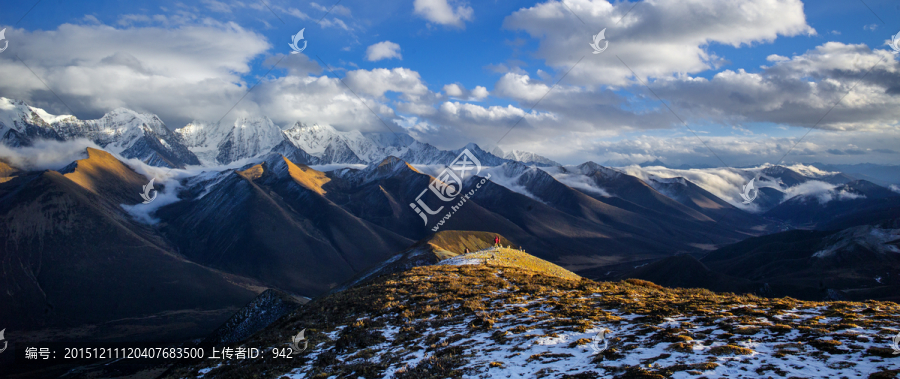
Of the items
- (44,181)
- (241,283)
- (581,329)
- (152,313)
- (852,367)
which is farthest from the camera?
(44,181)

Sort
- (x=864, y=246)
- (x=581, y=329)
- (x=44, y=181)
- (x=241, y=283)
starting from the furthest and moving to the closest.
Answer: (x=44, y=181) → (x=241, y=283) → (x=864, y=246) → (x=581, y=329)

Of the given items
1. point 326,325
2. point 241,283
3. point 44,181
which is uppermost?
point 44,181

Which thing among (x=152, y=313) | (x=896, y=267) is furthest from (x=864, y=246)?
(x=152, y=313)

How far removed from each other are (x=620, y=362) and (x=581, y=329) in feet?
13.9

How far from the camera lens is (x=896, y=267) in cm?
14612

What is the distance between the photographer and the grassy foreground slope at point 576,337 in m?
12.7

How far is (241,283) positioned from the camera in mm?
179500

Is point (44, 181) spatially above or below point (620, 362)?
above

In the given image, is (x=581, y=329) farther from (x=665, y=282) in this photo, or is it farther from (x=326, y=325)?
(x=665, y=282)

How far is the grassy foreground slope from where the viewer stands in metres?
12.7

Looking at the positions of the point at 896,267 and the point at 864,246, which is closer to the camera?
the point at 896,267

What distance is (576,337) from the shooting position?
16.9 m

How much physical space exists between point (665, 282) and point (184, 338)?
156938mm

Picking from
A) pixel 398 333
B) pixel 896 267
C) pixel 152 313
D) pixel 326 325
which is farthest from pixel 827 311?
pixel 896 267
